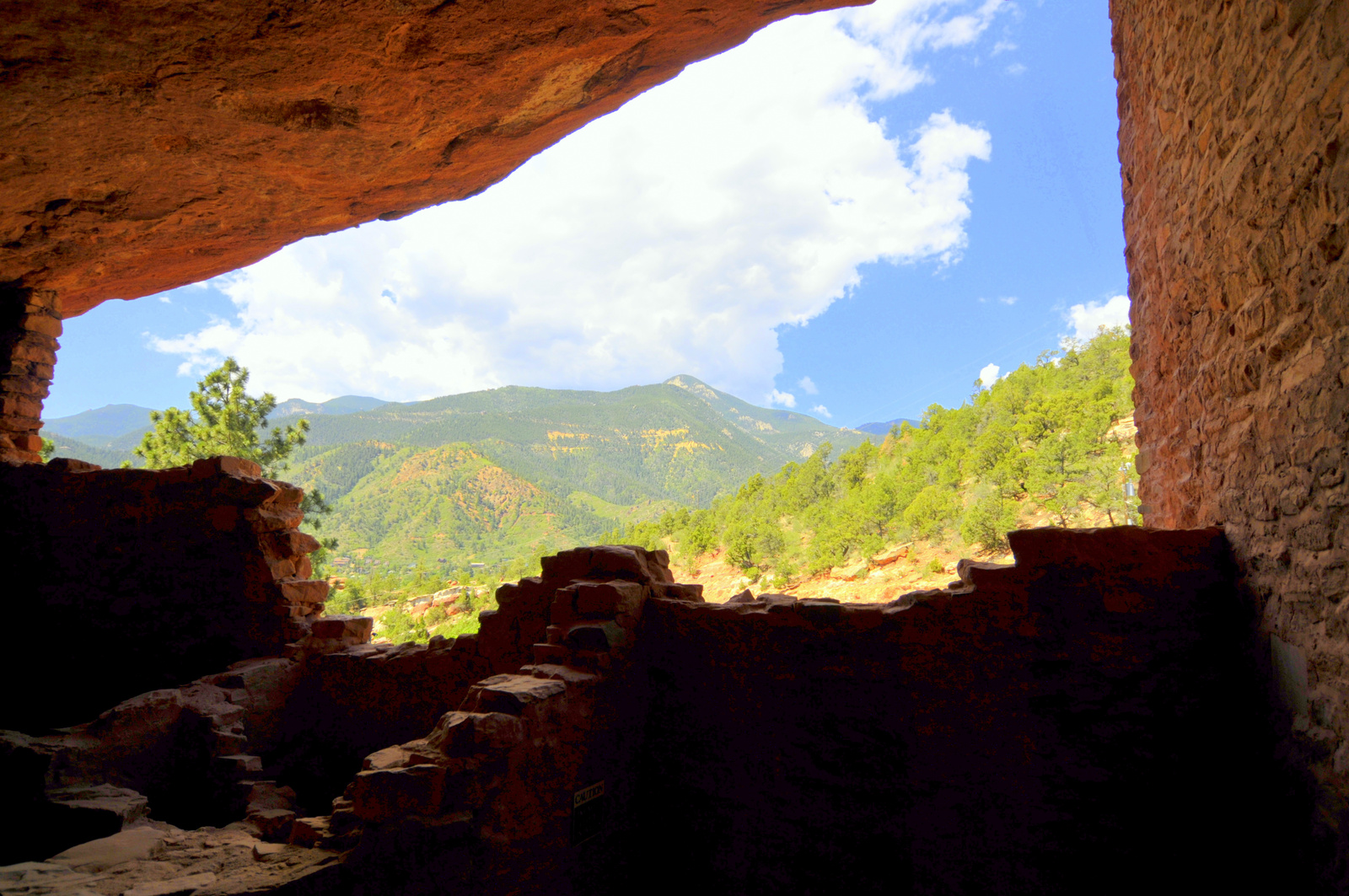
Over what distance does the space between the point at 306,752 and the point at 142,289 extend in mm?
6504

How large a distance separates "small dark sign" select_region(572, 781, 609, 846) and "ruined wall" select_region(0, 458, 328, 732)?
12.2ft

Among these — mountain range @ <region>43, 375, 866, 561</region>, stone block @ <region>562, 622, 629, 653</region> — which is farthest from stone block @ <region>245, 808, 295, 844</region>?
mountain range @ <region>43, 375, 866, 561</region>

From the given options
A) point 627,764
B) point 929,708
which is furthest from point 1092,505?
point 627,764

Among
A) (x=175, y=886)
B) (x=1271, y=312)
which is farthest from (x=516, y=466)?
(x=1271, y=312)

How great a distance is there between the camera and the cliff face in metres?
4.01

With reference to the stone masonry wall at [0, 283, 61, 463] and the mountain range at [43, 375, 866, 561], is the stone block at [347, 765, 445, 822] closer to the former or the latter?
the stone masonry wall at [0, 283, 61, 463]

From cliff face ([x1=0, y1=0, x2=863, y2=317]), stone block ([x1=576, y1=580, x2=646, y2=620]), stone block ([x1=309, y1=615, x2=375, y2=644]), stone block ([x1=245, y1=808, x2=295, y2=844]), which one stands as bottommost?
stone block ([x1=245, y1=808, x2=295, y2=844])

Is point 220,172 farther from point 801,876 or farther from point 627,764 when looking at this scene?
point 801,876

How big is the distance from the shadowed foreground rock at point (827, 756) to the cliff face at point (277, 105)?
4.05m

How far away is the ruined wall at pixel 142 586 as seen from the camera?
5855 mm

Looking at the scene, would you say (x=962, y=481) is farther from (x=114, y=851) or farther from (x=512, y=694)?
(x=114, y=851)

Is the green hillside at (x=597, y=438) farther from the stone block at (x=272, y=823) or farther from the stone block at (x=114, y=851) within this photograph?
the stone block at (x=114, y=851)

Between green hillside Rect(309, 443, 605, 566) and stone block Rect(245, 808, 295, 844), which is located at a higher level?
green hillside Rect(309, 443, 605, 566)

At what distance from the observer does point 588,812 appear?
359cm
